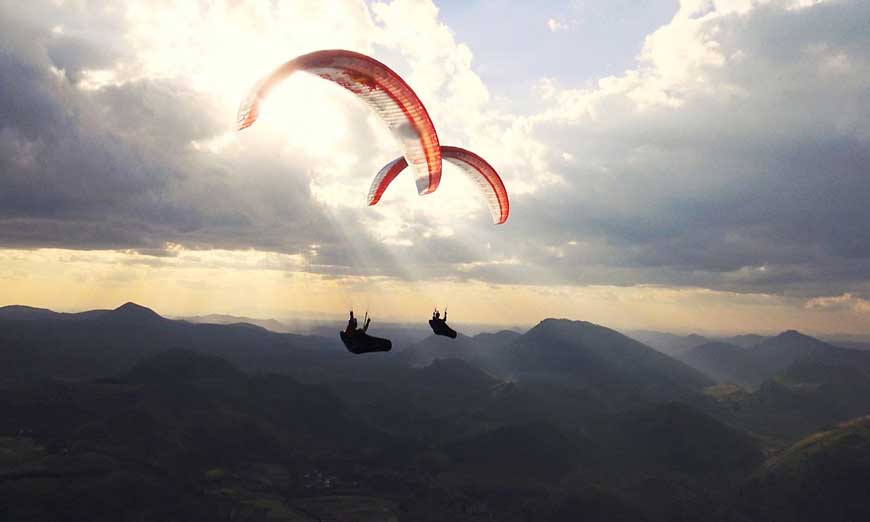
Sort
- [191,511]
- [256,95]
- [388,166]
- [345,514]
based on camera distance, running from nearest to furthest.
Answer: [256,95] → [388,166] → [191,511] → [345,514]

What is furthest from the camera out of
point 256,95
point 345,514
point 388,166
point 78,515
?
point 345,514

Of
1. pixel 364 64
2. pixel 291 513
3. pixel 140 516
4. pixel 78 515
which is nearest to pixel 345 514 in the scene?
pixel 291 513

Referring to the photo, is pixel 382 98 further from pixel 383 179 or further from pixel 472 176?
pixel 472 176

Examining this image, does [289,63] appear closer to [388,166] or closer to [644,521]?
[388,166]

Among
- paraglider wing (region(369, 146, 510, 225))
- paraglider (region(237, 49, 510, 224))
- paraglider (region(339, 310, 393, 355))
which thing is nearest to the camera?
paraglider (region(237, 49, 510, 224))

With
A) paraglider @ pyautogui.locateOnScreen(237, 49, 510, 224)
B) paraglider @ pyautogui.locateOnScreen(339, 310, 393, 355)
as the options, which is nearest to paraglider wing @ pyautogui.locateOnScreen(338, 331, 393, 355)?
paraglider @ pyautogui.locateOnScreen(339, 310, 393, 355)

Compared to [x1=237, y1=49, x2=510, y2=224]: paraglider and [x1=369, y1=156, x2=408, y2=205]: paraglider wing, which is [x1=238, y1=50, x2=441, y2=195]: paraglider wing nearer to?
[x1=237, y1=49, x2=510, y2=224]: paraglider
